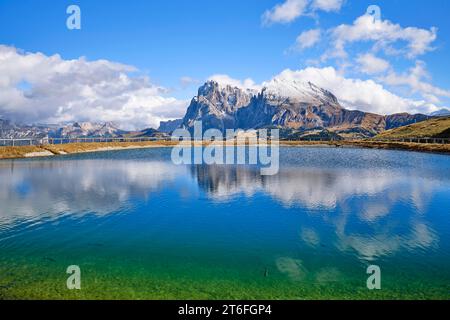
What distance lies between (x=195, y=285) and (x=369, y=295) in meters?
11.2

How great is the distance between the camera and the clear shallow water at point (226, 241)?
21.5 meters

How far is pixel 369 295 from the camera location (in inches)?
800

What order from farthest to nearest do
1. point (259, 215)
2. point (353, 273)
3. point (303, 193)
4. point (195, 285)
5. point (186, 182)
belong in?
point (186, 182), point (303, 193), point (259, 215), point (353, 273), point (195, 285)

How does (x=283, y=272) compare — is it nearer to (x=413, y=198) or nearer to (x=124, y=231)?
(x=124, y=231)

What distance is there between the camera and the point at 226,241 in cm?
3030

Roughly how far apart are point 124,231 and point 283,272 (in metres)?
17.6

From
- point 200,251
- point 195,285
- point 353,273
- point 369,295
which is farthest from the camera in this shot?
point 200,251

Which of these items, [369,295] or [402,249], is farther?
[402,249]

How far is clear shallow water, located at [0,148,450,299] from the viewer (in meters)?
21.5

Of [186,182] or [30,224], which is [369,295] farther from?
[186,182]

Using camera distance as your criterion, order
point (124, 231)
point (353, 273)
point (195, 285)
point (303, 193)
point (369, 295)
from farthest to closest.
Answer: point (303, 193) < point (124, 231) < point (353, 273) < point (195, 285) < point (369, 295)
